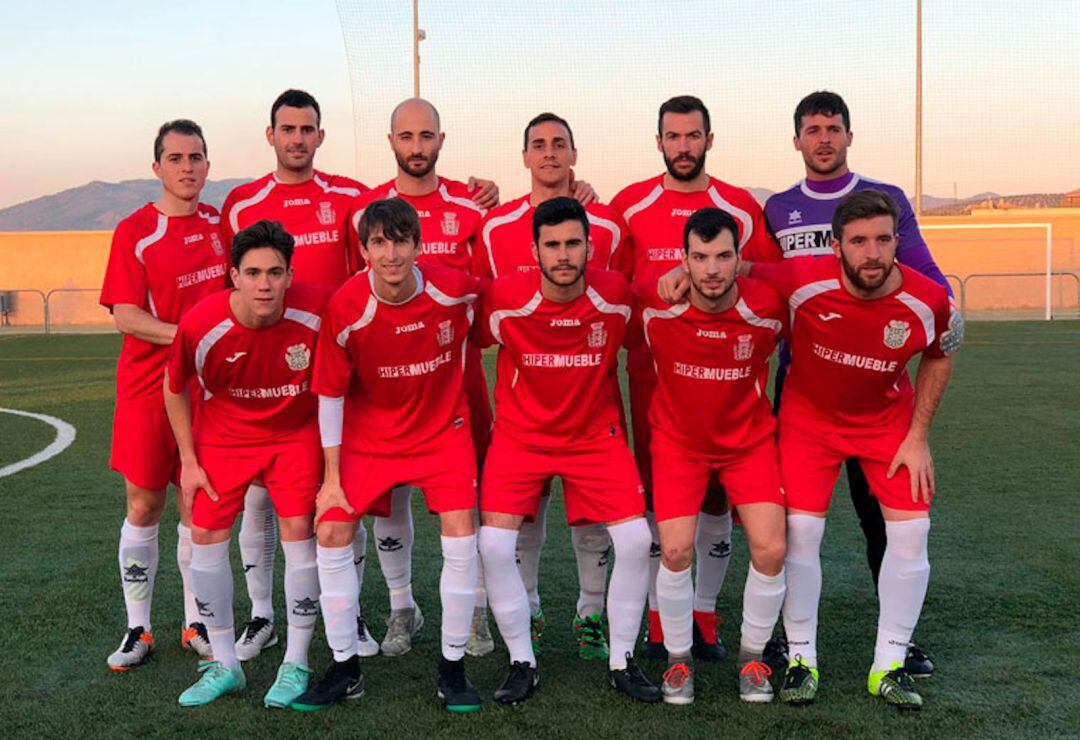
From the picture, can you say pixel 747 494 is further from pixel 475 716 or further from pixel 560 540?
pixel 560 540

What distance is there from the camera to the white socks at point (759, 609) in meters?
3.92

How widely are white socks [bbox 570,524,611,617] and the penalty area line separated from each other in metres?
5.36

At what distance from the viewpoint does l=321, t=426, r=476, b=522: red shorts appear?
4.02 meters

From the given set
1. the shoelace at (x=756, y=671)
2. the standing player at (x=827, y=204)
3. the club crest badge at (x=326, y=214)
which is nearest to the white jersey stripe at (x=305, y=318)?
the club crest badge at (x=326, y=214)

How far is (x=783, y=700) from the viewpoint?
12.4 ft

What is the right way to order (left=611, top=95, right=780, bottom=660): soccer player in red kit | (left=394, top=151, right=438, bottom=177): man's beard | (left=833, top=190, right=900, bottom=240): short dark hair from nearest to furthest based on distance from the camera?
(left=833, top=190, right=900, bottom=240): short dark hair < (left=611, top=95, right=780, bottom=660): soccer player in red kit < (left=394, top=151, right=438, bottom=177): man's beard

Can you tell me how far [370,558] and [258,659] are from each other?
1557 millimetres

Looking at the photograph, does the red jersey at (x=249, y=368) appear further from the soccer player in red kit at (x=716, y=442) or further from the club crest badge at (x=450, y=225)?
the soccer player in red kit at (x=716, y=442)

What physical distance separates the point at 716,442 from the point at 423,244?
1.57 metres

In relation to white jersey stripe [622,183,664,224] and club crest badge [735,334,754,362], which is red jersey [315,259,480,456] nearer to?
white jersey stripe [622,183,664,224]

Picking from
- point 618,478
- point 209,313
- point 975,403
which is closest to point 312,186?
point 209,313

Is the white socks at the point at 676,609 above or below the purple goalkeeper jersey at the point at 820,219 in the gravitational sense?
below

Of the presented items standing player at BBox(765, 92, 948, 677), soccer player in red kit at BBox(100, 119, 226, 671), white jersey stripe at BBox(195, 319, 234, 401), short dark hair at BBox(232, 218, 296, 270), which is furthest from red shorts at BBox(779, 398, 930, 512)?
soccer player in red kit at BBox(100, 119, 226, 671)

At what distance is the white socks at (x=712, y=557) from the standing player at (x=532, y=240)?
0.41 m
